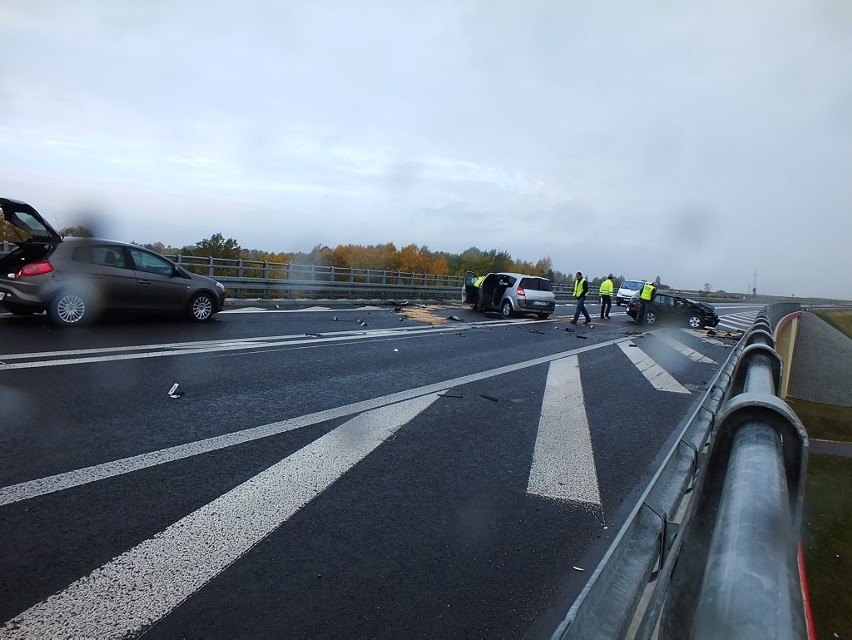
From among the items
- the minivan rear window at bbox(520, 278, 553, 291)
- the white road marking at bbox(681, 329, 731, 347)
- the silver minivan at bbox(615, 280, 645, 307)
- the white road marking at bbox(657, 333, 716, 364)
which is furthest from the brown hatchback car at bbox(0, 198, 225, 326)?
the silver minivan at bbox(615, 280, 645, 307)

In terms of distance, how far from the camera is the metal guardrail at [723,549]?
0.84m

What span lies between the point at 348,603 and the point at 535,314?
20.9m

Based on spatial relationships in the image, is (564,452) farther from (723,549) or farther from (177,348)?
(177,348)

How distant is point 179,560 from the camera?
8.82 ft

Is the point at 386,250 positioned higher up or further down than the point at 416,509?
higher up

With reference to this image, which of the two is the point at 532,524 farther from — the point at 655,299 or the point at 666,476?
the point at 655,299

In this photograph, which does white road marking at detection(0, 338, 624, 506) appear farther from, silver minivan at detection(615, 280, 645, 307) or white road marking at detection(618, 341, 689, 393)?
silver minivan at detection(615, 280, 645, 307)

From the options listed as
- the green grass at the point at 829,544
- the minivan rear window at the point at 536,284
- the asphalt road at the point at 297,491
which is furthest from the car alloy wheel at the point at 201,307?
the minivan rear window at the point at 536,284

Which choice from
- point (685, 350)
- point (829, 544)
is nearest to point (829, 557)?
point (829, 544)

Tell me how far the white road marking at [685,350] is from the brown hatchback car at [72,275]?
41.3 ft

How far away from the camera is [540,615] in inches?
99.2

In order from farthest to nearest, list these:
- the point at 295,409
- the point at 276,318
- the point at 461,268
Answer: the point at 461,268 → the point at 276,318 → the point at 295,409

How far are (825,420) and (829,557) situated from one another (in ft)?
58.0

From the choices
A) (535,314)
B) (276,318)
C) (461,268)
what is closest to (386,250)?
(461,268)
